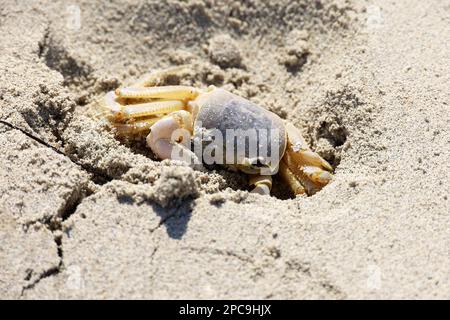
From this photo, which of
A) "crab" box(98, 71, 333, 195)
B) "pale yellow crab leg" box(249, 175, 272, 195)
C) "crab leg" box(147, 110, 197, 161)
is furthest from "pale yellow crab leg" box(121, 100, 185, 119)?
"pale yellow crab leg" box(249, 175, 272, 195)

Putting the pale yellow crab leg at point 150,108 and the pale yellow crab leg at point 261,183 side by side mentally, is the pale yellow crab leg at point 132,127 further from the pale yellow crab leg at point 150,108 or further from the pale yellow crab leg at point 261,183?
the pale yellow crab leg at point 261,183

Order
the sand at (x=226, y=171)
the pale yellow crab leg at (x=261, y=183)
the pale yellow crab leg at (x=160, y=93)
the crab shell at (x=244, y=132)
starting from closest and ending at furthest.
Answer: the sand at (x=226, y=171) → the pale yellow crab leg at (x=261, y=183) → the crab shell at (x=244, y=132) → the pale yellow crab leg at (x=160, y=93)

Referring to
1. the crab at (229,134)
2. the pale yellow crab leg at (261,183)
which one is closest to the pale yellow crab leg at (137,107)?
the crab at (229,134)

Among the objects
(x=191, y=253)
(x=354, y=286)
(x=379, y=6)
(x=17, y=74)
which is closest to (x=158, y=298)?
(x=191, y=253)

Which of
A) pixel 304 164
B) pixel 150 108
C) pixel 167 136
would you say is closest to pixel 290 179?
pixel 304 164

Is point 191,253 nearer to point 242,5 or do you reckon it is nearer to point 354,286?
point 354,286

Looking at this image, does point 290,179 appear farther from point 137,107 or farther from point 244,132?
point 137,107

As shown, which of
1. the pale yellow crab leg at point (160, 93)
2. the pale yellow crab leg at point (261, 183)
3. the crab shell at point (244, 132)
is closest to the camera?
the pale yellow crab leg at point (261, 183)
